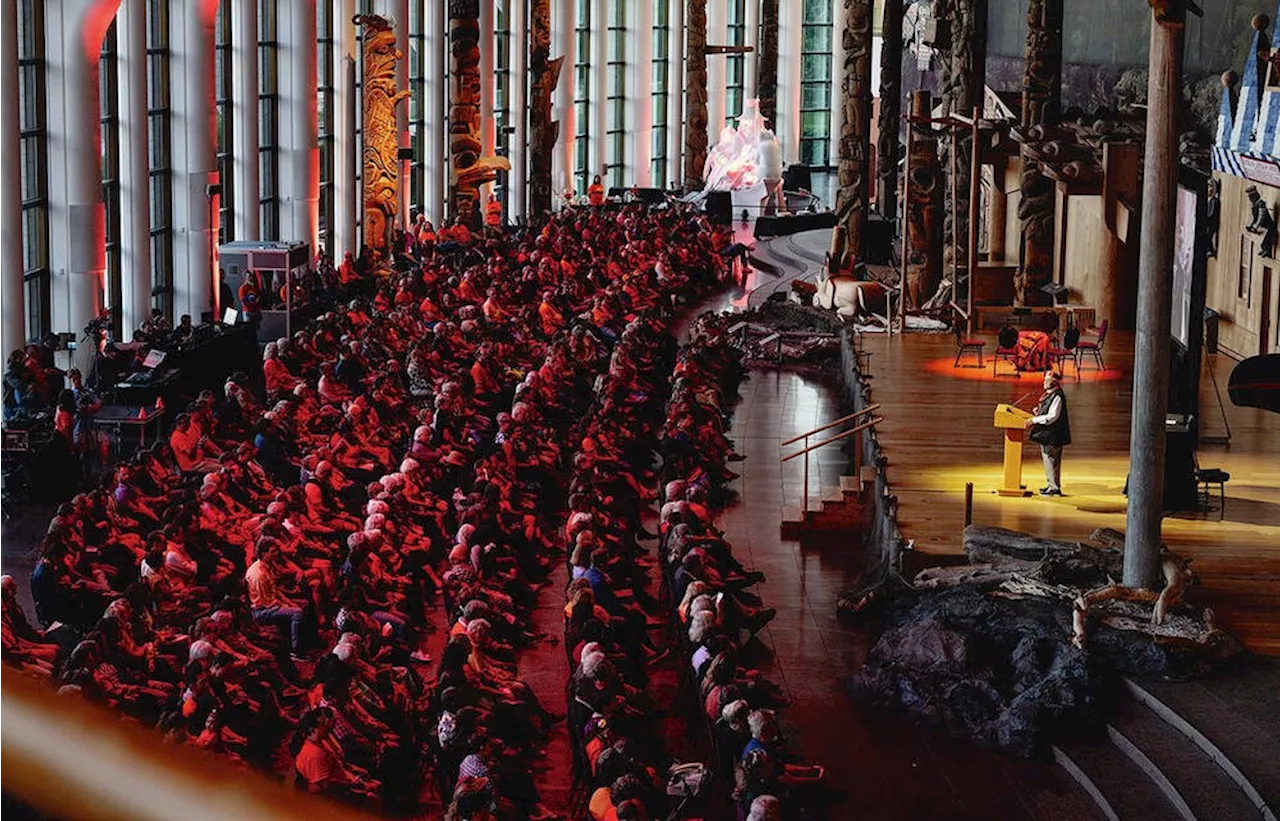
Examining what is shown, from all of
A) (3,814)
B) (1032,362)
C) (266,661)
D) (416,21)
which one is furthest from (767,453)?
(416,21)

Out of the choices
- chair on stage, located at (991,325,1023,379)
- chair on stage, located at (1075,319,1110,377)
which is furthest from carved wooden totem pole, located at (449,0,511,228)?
chair on stage, located at (1075,319,1110,377)

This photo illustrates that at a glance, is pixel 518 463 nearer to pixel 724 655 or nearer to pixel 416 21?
pixel 724 655

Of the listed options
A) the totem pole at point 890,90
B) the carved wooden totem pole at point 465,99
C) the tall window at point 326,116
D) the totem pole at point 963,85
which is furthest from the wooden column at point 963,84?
the tall window at point 326,116

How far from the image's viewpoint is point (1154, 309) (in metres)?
13.7

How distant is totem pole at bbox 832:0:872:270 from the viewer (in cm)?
3456

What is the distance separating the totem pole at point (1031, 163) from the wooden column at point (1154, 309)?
1548 centimetres

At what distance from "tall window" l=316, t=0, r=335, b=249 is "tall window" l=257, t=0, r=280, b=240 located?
2.77 meters

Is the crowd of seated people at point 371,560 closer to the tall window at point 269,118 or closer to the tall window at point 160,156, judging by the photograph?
the tall window at point 160,156

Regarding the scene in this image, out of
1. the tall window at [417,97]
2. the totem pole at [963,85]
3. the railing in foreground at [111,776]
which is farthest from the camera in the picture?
the tall window at [417,97]

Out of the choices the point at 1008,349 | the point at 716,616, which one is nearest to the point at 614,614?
the point at 716,616

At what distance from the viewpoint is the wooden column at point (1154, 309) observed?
43.7 ft

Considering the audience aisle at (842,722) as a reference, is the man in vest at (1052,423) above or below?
above

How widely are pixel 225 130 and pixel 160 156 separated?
313 centimetres

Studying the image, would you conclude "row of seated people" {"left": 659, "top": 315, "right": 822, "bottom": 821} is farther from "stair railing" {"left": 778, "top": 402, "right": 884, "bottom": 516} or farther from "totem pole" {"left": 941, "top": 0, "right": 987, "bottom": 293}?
"totem pole" {"left": 941, "top": 0, "right": 987, "bottom": 293}
